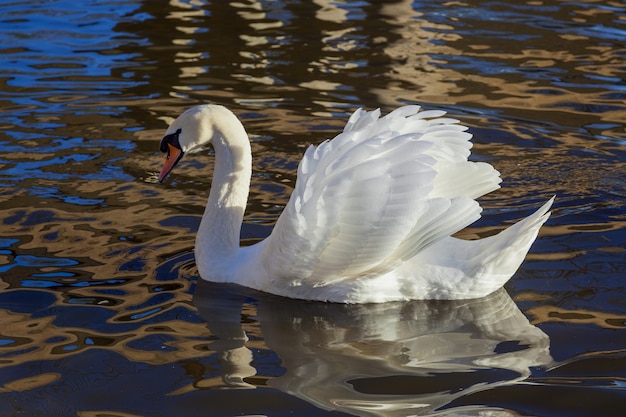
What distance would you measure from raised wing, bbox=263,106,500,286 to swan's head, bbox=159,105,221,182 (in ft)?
2.52

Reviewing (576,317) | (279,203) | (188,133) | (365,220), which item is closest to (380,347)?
Result: (365,220)

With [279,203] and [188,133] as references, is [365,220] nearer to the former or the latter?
[188,133]

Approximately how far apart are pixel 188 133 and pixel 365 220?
128cm

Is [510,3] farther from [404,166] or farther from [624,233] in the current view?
[404,166]

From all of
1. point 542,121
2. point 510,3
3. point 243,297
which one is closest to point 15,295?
point 243,297

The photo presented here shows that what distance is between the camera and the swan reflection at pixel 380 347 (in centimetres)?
527

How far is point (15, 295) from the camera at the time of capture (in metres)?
6.43

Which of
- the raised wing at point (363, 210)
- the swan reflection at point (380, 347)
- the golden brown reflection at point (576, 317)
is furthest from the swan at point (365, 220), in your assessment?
the golden brown reflection at point (576, 317)

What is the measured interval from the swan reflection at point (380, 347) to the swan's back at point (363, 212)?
0.24m

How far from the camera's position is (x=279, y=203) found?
7.95m

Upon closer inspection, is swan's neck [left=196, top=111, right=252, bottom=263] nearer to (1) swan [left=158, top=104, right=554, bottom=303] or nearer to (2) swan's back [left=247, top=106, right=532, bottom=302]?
(1) swan [left=158, top=104, right=554, bottom=303]

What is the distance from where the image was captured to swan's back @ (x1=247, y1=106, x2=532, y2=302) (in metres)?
5.91

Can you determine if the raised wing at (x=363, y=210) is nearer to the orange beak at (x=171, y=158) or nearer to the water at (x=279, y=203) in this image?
the water at (x=279, y=203)

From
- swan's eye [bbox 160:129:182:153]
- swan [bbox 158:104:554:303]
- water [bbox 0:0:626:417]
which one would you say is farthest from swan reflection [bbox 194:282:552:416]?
swan's eye [bbox 160:129:182:153]
